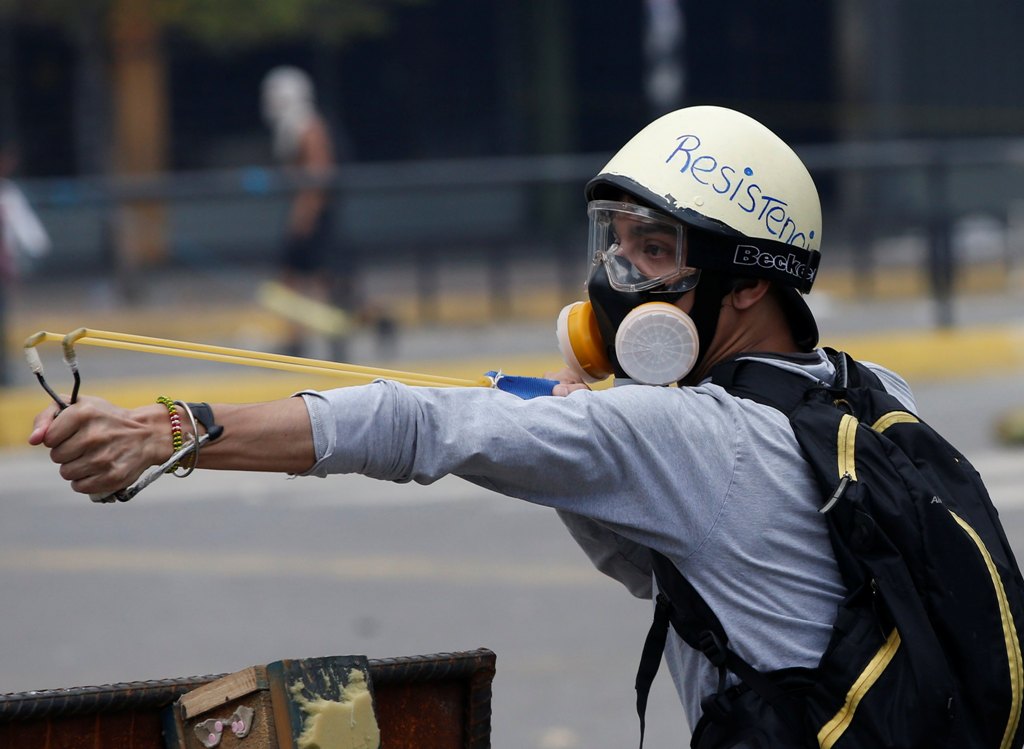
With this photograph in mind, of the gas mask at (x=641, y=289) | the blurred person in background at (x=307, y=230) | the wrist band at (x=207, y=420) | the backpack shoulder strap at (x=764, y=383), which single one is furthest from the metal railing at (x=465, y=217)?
the wrist band at (x=207, y=420)

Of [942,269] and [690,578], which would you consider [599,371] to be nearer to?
[690,578]

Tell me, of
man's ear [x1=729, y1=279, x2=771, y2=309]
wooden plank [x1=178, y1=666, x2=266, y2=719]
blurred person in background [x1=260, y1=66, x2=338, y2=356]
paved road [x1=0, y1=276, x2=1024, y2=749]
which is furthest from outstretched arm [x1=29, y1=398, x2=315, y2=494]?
blurred person in background [x1=260, y1=66, x2=338, y2=356]

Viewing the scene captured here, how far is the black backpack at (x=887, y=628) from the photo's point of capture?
81.2 inches

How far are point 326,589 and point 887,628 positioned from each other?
468 cm

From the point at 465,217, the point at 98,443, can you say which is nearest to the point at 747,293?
the point at 98,443

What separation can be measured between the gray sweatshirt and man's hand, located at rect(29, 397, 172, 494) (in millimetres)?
204

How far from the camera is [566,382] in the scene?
2512mm

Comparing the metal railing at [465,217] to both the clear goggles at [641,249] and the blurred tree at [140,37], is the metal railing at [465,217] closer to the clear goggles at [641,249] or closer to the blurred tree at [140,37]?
the blurred tree at [140,37]

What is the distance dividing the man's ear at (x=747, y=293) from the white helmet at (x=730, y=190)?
0.03m

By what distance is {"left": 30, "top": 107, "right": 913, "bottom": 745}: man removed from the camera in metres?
1.92

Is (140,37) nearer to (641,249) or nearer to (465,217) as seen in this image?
(465,217)

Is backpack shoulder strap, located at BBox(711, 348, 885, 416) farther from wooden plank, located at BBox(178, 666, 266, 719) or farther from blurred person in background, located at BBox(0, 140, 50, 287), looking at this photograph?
blurred person in background, located at BBox(0, 140, 50, 287)

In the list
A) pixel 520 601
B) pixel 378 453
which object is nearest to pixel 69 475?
pixel 378 453

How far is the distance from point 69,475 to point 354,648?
404 cm
